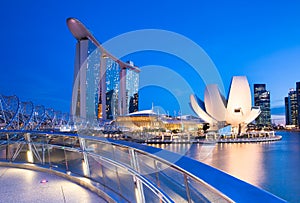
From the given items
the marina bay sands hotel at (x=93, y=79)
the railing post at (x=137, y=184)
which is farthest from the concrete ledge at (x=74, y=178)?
the marina bay sands hotel at (x=93, y=79)

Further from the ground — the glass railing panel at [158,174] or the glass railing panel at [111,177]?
the glass railing panel at [158,174]

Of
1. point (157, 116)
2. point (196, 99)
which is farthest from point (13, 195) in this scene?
point (157, 116)

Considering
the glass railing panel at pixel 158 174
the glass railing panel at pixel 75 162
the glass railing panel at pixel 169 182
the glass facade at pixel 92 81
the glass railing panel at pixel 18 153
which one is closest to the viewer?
the glass railing panel at pixel 169 182

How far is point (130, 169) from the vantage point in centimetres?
212

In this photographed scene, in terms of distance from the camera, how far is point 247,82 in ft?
139

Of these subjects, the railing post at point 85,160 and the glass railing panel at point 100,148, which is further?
the railing post at point 85,160

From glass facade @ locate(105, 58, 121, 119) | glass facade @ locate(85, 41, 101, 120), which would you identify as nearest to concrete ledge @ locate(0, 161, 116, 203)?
glass facade @ locate(85, 41, 101, 120)

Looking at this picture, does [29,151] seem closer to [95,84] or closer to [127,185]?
[127,185]

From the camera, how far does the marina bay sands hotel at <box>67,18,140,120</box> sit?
61.6 m

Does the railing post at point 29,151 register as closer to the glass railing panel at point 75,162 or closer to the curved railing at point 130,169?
the curved railing at point 130,169

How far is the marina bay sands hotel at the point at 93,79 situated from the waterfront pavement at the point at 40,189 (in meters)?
54.0

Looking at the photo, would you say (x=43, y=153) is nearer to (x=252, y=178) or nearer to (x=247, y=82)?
(x=252, y=178)

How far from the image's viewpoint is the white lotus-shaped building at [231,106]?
1662 inches

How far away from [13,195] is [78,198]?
2.52ft
